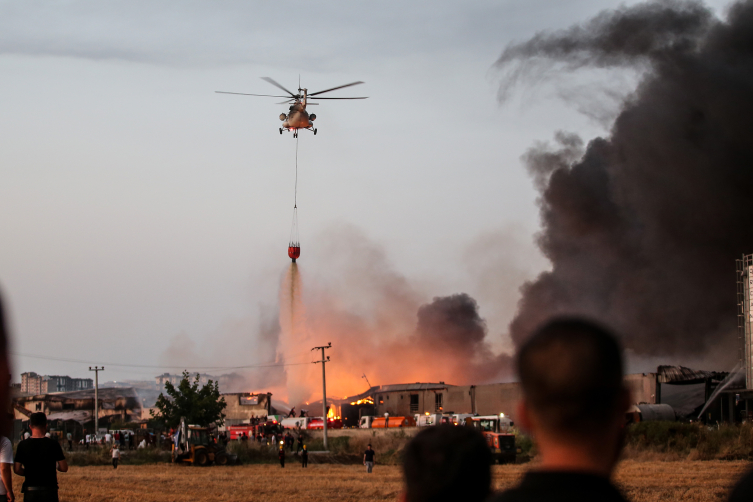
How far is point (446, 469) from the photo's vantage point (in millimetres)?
3258

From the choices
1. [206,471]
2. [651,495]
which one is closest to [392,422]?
[206,471]

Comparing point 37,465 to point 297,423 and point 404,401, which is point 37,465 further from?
point 404,401

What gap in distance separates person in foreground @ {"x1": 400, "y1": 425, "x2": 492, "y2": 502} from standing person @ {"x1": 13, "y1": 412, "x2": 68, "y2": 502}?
7.32 metres

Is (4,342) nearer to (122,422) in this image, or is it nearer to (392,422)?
(392,422)

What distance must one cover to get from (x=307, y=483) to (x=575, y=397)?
2579 centimetres

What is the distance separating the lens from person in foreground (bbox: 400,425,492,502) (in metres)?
3.24

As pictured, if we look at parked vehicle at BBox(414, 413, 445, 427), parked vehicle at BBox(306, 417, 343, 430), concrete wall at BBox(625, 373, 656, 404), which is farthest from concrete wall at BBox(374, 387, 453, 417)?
concrete wall at BBox(625, 373, 656, 404)

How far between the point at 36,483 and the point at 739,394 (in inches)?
1849

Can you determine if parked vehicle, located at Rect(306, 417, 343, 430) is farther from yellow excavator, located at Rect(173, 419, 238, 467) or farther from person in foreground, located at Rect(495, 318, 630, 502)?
person in foreground, located at Rect(495, 318, 630, 502)

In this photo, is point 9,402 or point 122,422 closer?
point 9,402

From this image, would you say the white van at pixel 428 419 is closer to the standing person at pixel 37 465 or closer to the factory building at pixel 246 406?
the factory building at pixel 246 406

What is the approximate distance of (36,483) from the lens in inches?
372

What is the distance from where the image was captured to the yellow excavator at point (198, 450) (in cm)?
3862

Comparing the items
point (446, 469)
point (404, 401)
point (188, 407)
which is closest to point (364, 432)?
point (188, 407)
